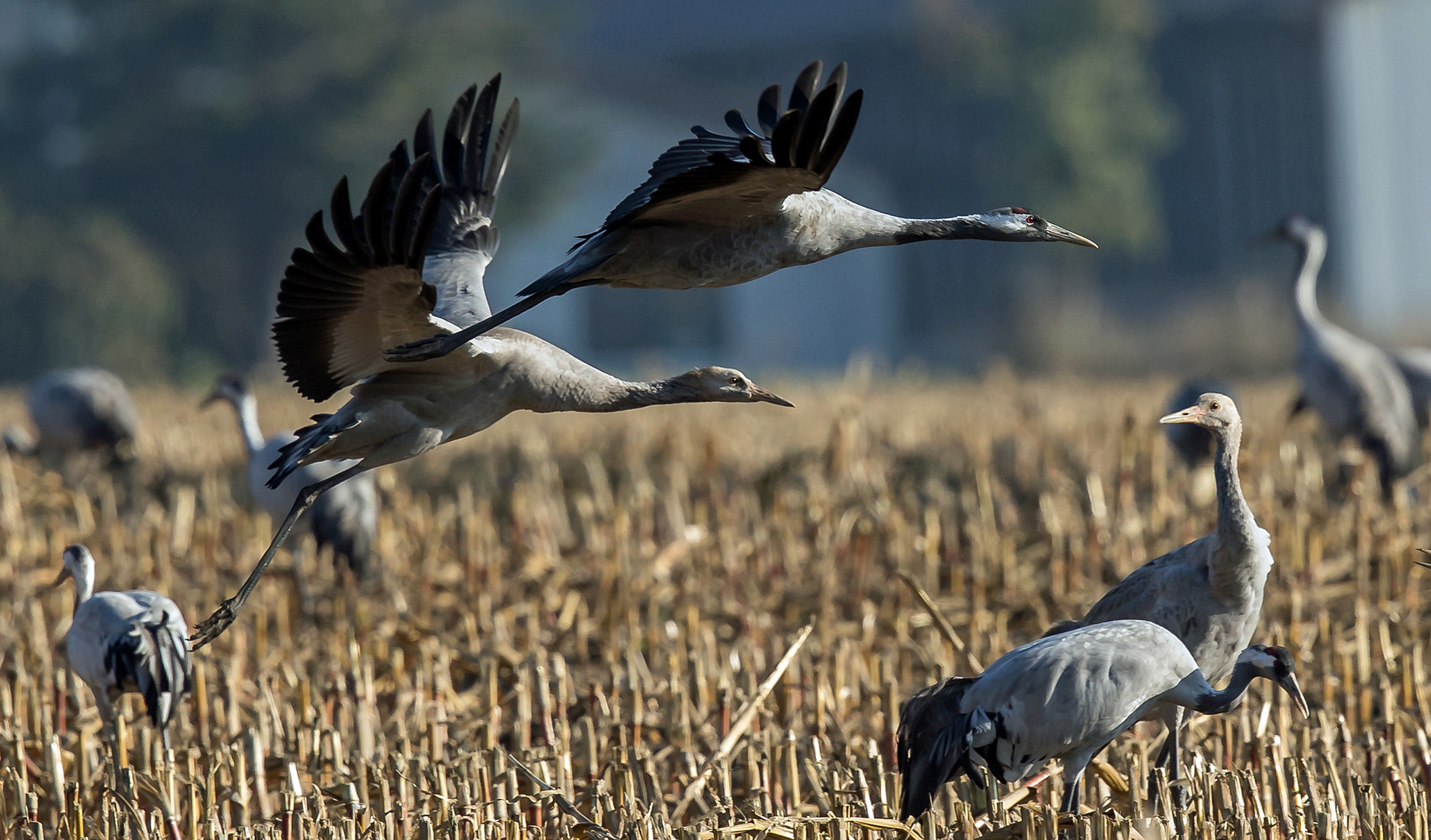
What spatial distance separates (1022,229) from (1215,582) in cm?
100

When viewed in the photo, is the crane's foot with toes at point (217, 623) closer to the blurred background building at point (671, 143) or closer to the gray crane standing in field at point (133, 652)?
the gray crane standing in field at point (133, 652)

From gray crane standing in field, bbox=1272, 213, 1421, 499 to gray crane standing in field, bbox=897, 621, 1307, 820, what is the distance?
14.8ft

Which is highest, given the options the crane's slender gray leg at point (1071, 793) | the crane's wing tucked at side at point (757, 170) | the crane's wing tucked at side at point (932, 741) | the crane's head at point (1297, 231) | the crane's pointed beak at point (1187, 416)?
the crane's head at point (1297, 231)

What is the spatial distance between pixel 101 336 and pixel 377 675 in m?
19.2

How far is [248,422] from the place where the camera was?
7.15m

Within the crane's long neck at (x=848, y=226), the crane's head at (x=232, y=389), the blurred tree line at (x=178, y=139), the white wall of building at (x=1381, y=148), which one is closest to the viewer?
the crane's long neck at (x=848, y=226)

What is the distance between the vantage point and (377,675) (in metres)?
4.95

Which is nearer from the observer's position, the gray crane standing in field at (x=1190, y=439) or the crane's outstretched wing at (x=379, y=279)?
the crane's outstretched wing at (x=379, y=279)

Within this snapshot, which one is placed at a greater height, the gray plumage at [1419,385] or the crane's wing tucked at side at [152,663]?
the gray plumage at [1419,385]

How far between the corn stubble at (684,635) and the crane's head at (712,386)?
71cm

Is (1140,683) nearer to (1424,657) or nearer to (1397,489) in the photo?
(1424,657)

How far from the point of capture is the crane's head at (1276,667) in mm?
3361

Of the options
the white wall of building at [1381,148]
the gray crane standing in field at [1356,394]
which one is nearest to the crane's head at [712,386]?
the gray crane standing in field at [1356,394]

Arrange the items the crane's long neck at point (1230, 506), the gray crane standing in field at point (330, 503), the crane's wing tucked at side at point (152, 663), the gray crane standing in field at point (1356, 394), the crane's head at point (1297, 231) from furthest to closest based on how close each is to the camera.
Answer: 1. the crane's head at point (1297, 231)
2. the gray crane standing in field at point (1356, 394)
3. the gray crane standing in field at point (330, 503)
4. the crane's wing tucked at side at point (152, 663)
5. the crane's long neck at point (1230, 506)
